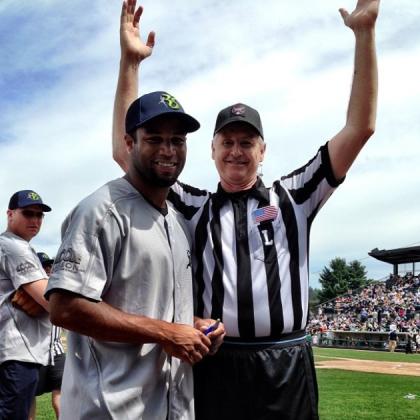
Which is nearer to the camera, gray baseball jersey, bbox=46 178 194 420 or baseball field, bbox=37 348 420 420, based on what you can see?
gray baseball jersey, bbox=46 178 194 420

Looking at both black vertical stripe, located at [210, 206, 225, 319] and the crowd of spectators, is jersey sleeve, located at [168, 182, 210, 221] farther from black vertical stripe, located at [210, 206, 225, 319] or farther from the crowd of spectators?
the crowd of spectators

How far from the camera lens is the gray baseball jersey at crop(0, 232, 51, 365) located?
5.10m

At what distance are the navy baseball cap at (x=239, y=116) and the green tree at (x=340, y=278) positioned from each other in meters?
100

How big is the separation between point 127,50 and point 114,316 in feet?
6.24

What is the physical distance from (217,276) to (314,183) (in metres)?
0.77

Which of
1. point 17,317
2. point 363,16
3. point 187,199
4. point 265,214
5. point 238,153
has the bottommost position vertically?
point 17,317

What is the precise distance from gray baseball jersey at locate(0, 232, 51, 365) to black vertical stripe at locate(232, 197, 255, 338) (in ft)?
7.72

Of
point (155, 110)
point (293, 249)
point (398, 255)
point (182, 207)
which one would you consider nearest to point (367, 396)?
point (293, 249)

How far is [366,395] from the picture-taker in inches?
469

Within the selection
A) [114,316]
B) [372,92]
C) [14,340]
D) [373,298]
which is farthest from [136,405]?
[373,298]

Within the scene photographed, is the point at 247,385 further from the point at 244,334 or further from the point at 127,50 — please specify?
the point at 127,50

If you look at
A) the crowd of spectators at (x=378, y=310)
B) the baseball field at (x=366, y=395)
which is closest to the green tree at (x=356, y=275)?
the crowd of spectators at (x=378, y=310)

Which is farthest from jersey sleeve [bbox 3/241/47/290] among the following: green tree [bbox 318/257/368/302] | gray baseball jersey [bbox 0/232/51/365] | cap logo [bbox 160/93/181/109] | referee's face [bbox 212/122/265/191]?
green tree [bbox 318/257/368/302]

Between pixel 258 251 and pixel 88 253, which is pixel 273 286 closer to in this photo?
pixel 258 251
